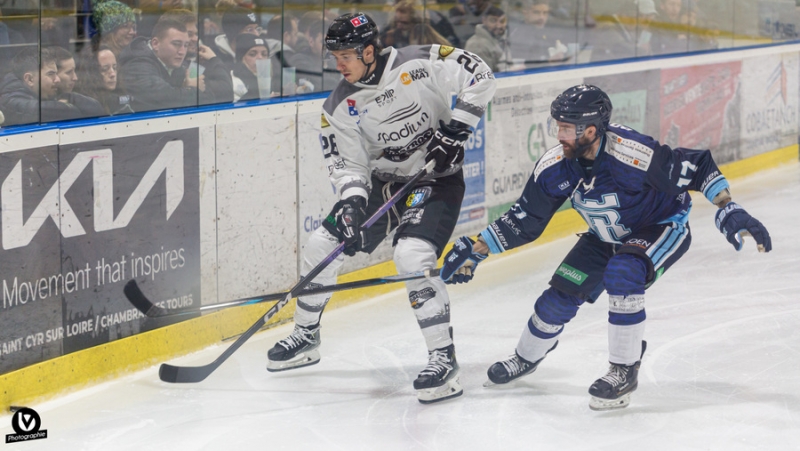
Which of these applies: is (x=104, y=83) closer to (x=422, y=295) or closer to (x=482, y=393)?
(x=422, y=295)

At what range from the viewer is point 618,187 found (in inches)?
143

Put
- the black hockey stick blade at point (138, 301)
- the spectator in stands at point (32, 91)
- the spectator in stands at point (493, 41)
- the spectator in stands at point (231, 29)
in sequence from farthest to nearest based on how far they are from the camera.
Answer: the spectator in stands at point (493, 41) → the spectator in stands at point (231, 29) → the black hockey stick blade at point (138, 301) → the spectator in stands at point (32, 91)

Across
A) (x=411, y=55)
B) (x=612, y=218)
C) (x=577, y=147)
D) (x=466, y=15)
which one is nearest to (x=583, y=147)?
(x=577, y=147)

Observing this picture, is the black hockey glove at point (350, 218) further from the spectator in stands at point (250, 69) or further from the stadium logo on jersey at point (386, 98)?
the spectator in stands at point (250, 69)

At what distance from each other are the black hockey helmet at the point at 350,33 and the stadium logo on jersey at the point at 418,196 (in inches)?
21.9

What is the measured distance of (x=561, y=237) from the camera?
662 cm

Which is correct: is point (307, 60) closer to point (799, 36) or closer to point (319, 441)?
point (319, 441)

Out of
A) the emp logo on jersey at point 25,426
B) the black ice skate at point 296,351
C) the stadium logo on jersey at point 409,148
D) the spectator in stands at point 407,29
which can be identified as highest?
the spectator in stands at point 407,29

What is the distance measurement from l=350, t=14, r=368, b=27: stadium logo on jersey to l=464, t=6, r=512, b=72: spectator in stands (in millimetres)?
2542

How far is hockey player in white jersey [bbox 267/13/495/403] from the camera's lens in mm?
3840

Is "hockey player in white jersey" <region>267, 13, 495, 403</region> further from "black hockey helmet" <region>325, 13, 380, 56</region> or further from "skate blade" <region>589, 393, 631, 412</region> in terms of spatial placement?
"skate blade" <region>589, 393, 631, 412</region>

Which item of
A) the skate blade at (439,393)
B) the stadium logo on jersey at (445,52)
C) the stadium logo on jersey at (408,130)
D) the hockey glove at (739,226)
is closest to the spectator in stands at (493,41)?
the stadium logo on jersey at (445,52)

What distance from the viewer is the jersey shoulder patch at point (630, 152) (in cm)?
356

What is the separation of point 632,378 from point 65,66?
2.39m
